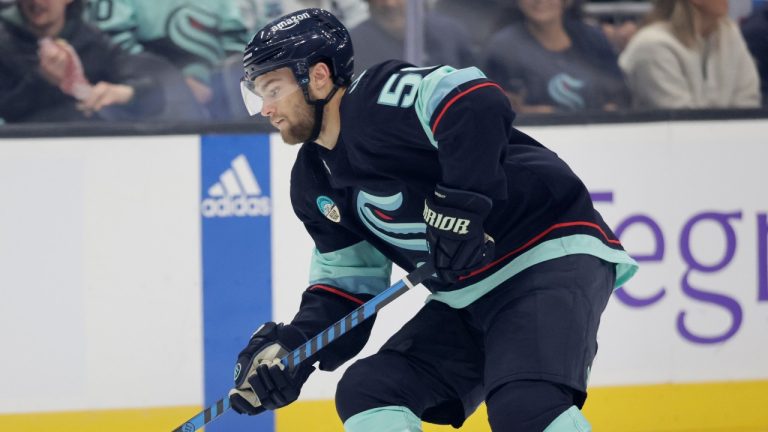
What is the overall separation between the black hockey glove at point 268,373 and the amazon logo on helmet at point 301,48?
53 centimetres

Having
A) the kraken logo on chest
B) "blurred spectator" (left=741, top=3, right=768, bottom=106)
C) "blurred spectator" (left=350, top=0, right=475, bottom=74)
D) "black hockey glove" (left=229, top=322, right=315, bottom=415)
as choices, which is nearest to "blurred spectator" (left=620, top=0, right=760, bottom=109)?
"blurred spectator" (left=741, top=3, right=768, bottom=106)

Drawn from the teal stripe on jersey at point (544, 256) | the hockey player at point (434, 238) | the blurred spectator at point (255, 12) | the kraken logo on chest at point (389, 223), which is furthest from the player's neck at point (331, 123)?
the blurred spectator at point (255, 12)

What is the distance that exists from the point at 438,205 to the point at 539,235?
271 millimetres

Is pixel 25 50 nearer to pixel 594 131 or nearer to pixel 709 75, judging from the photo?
pixel 594 131

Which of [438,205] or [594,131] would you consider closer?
[438,205]

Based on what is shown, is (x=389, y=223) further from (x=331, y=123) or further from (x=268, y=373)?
(x=268, y=373)

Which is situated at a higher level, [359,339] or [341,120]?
[341,120]

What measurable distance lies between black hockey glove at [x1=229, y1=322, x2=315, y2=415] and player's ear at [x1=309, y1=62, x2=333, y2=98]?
50 cm

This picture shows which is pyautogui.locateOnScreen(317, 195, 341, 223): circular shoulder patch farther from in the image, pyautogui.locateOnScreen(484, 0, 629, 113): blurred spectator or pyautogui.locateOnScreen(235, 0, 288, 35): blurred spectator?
pyautogui.locateOnScreen(484, 0, 629, 113): blurred spectator

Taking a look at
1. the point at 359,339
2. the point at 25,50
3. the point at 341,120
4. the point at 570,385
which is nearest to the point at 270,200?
the point at 25,50

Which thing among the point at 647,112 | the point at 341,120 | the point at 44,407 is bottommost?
the point at 44,407

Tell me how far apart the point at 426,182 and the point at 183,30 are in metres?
1.51

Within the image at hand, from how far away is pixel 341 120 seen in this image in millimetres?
2459

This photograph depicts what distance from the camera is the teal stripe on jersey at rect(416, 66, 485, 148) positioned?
7.73 feet
